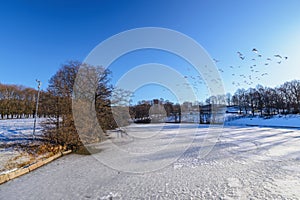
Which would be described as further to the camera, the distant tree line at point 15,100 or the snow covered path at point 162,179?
the distant tree line at point 15,100

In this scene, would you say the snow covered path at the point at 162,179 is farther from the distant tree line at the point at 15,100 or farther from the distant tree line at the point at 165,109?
the distant tree line at the point at 15,100

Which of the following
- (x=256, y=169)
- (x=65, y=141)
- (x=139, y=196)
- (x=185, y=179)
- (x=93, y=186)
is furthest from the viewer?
(x=65, y=141)

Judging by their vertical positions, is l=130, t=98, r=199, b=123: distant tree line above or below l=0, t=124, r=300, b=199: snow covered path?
above

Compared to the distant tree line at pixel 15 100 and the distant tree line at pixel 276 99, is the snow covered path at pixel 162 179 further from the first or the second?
the distant tree line at pixel 15 100

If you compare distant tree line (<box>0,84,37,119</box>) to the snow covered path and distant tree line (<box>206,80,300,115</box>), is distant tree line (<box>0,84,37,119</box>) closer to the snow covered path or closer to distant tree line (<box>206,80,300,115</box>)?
the snow covered path

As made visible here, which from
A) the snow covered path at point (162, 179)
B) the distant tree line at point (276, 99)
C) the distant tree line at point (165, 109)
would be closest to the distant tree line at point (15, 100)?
the distant tree line at point (165, 109)

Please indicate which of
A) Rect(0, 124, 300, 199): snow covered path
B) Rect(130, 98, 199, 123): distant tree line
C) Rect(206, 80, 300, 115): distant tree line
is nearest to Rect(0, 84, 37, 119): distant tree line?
Rect(130, 98, 199, 123): distant tree line

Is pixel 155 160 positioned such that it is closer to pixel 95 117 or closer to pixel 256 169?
pixel 256 169

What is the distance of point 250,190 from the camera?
385 centimetres

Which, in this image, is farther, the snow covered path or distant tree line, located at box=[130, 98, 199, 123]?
distant tree line, located at box=[130, 98, 199, 123]

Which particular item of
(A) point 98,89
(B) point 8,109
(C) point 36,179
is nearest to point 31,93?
(B) point 8,109

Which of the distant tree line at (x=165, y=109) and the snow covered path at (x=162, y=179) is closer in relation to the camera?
the snow covered path at (x=162, y=179)

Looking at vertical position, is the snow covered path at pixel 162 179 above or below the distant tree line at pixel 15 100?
below

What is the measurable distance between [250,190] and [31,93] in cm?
4673
